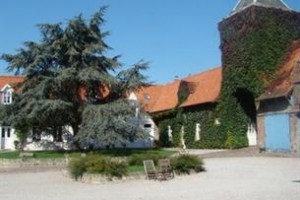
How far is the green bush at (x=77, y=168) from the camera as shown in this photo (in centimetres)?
2191

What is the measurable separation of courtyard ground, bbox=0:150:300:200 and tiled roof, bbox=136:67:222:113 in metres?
18.8

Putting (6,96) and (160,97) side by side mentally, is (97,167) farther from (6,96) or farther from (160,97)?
(6,96)

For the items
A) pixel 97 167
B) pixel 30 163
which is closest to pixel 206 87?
pixel 30 163

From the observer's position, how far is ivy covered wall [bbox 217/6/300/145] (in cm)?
3806

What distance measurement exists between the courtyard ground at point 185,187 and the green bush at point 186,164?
604mm

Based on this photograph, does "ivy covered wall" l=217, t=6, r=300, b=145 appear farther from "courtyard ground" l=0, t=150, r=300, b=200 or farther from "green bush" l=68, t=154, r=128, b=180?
"green bush" l=68, t=154, r=128, b=180

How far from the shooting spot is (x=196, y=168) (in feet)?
75.7

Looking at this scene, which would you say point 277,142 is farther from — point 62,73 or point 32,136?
point 32,136

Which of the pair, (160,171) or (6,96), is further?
(6,96)

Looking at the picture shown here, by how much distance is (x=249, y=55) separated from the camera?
38.2 metres

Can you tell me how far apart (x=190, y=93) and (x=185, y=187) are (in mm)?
30680

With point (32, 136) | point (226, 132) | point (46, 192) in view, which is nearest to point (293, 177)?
point (46, 192)

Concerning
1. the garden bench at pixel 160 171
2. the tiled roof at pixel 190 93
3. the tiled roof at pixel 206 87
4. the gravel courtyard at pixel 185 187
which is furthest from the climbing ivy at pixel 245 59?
the garden bench at pixel 160 171

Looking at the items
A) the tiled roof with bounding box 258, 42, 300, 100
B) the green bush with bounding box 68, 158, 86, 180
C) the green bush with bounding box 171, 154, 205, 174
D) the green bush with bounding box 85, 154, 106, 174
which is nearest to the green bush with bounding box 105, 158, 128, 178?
the green bush with bounding box 85, 154, 106, 174
